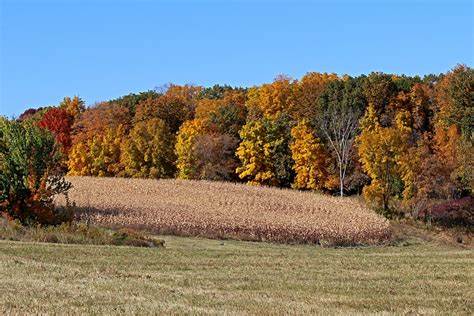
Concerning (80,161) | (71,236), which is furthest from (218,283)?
(80,161)

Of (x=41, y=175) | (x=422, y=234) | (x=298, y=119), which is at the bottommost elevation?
(x=422, y=234)

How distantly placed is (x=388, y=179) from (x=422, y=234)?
42.1 feet

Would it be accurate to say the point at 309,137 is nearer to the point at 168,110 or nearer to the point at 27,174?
the point at 168,110

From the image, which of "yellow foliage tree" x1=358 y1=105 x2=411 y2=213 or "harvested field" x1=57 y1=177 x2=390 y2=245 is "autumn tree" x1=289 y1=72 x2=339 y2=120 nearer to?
"harvested field" x1=57 y1=177 x2=390 y2=245

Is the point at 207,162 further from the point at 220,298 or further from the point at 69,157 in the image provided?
the point at 220,298

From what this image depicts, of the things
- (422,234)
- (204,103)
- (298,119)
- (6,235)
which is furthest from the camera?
(204,103)

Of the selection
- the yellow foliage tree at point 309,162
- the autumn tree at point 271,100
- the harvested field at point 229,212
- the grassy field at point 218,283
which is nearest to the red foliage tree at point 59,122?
the autumn tree at point 271,100

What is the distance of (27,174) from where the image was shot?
41.7 m

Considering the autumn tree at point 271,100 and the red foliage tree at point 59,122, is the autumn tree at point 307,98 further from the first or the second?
the red foliage tree at point 59,122

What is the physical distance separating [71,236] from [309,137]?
5575cm

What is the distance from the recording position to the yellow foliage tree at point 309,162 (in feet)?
284

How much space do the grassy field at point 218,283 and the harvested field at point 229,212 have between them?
62.0ft

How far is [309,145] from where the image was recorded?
86.8m

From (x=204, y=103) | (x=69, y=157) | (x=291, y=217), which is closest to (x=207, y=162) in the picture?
(x=204, y=103)
